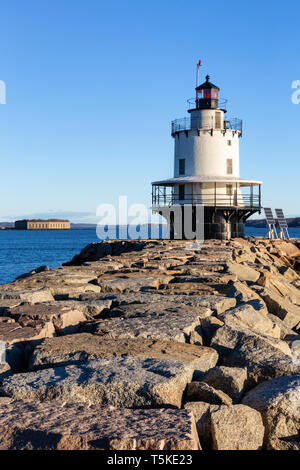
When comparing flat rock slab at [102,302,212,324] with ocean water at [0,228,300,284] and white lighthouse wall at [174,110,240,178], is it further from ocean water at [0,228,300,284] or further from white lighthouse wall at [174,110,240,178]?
ocean water at [0,228,300,284]

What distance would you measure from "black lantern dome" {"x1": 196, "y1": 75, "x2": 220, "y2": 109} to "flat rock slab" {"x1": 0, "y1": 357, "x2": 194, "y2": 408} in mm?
24248

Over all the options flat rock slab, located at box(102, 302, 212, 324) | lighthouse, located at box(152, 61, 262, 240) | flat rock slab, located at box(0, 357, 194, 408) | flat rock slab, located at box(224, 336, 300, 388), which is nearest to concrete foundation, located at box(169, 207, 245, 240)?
lighthouse, located at box(152, 61, 262, 240)

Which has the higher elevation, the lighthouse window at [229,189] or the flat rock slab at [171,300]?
the lighthouse window at [229,189]

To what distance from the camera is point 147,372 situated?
3100mm

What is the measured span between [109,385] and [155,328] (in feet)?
4.20

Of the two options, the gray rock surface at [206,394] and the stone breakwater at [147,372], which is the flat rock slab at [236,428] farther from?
the gray rock surface at [206,394]

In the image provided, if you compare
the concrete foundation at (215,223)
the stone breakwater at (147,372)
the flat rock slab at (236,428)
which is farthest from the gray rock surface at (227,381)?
the concrete foundation at (215,223)

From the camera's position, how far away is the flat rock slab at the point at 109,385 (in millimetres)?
2869

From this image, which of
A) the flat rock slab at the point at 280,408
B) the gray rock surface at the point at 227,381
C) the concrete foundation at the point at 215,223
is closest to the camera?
the flat rock slab at the point at 280,408

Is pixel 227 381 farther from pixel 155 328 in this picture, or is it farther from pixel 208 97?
pixel 208 97

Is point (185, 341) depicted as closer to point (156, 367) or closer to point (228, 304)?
point (156, 367)

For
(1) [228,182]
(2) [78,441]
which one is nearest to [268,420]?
→ (2) [78,441]

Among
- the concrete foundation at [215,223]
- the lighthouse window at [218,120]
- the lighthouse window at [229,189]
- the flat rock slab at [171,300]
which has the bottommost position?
the flat rock slab at [171,300]
